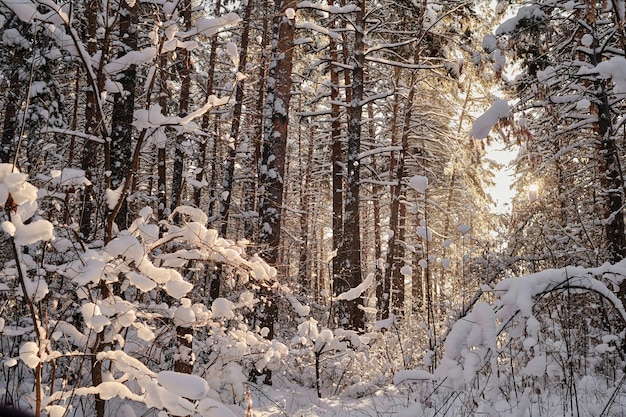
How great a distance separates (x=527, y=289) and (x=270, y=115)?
6.27 meters

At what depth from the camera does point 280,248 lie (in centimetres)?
1048

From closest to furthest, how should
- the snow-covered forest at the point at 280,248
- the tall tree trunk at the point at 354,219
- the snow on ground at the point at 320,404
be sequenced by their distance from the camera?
the snow-covered forest at the point at 280,248
the snow on ground at the point at 320,404
the tall tree trunk at the point at 354,219

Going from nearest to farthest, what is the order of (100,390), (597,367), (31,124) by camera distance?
(100,390) < (597,367) < (31,124)

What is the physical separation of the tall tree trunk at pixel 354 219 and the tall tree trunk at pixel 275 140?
218cm

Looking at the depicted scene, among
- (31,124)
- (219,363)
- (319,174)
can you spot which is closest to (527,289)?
(219,363)

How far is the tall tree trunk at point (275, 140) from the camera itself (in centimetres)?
775

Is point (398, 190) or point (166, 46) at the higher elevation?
point (398, 190)

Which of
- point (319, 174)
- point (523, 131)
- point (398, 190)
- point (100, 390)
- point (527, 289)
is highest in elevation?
point (319, 174)

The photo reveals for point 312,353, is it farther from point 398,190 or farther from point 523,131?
point 398,190

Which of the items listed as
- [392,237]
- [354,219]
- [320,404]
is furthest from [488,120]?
[392,237]

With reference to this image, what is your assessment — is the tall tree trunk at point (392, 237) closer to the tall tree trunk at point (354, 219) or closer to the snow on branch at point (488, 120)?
the tall tree trunk at point (354, 219)

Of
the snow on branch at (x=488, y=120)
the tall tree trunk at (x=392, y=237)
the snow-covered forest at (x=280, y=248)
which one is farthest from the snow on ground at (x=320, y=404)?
the tall tree trunk at (x=392, y=237)

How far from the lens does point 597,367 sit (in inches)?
260

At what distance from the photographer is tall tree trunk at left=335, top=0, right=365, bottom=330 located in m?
9.77
